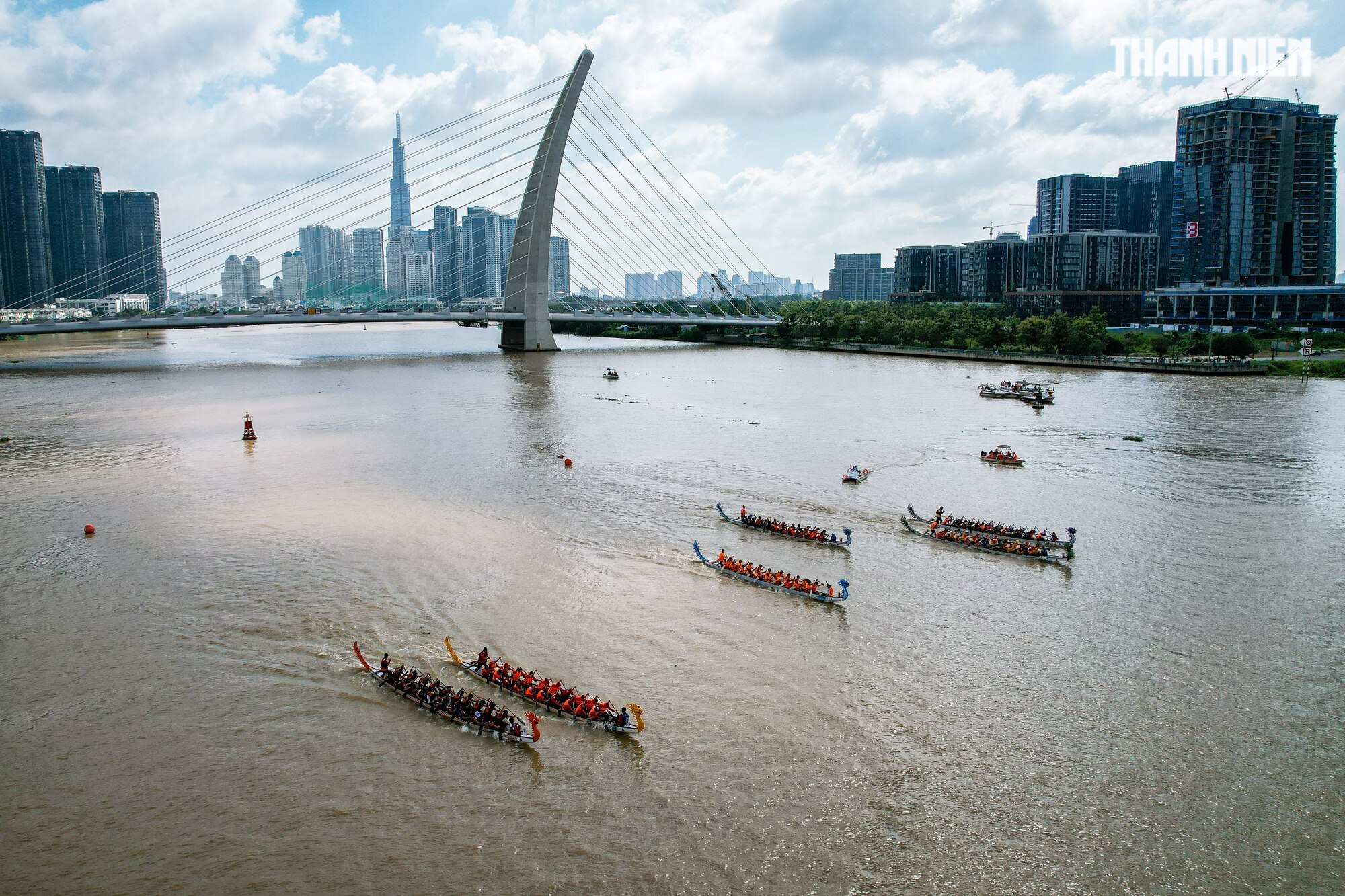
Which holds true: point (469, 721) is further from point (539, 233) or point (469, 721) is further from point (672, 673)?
point (539, 233)

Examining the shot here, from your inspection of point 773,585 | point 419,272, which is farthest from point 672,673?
point 419,272

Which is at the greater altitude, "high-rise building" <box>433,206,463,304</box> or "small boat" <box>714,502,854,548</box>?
"high-rise building" <box>433,206,463,304</box>

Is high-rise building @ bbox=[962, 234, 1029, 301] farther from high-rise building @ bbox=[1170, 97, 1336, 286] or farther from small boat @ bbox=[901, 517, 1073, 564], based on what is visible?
small boat @ bbox=[901, 517, 1073, 564]

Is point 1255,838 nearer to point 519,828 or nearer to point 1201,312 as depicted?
point 519,828

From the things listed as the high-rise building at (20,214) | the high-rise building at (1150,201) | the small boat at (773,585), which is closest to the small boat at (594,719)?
the small boat at (773,585)

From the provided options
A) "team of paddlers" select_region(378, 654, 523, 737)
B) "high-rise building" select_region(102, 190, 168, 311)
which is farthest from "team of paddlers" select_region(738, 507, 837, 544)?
"high-rise building" select_region(102, 190, 168, 311)
